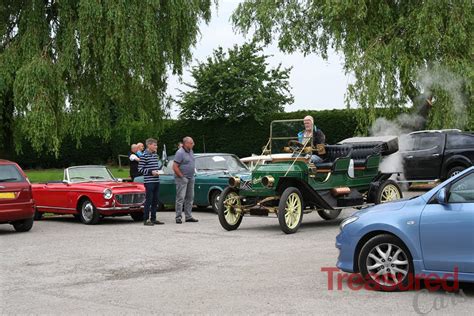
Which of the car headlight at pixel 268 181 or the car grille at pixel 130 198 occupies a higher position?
the car headlight at pixel 268 181

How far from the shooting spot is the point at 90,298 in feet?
25.1

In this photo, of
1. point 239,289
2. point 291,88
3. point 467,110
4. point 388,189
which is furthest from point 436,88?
point 239,289

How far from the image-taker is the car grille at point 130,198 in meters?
15.9

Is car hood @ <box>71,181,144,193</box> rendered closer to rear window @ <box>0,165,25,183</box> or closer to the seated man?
rear window @ <box>0,165,25,183</box>

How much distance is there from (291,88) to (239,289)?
3232 centimetres

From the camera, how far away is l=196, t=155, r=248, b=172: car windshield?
18.7 meters

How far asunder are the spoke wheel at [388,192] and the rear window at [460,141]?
7.51 metres

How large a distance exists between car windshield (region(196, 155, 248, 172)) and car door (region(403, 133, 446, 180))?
6.38m

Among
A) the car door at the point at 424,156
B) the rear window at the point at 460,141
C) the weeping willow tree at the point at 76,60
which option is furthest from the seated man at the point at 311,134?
the rear window at the point at 460,141

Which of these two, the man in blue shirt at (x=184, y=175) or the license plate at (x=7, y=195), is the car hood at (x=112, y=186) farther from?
the license plate at (x=7, y=195)

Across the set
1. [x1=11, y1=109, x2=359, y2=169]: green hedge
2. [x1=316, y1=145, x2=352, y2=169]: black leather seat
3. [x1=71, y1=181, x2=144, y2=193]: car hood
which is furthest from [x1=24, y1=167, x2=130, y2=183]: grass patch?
[x1=316, y1=145, x2=352, y2=169]: black leather seat

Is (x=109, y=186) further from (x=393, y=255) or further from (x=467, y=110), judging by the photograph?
(x=467, y=110)

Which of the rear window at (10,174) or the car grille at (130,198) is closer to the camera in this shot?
the rear window at (10,174)

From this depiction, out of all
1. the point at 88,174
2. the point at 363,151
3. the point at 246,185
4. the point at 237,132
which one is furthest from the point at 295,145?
the point at 237,132
